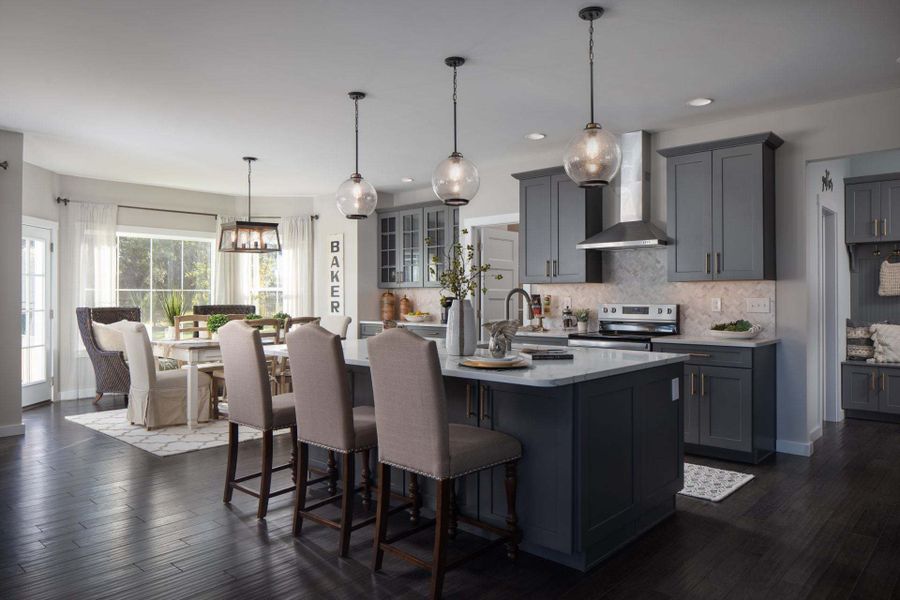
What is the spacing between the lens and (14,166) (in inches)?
207

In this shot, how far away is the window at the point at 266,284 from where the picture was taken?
28.3ft

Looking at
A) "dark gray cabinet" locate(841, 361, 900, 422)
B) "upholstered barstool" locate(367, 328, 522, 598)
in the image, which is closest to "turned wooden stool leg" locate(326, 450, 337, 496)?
"upholstered barstool" locate(367, 328, 522, 598)

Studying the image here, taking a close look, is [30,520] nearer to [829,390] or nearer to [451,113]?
[451,113]

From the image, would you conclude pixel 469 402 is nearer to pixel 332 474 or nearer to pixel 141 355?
pixel 332 474

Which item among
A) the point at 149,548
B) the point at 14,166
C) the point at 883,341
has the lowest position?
the point at 149,548

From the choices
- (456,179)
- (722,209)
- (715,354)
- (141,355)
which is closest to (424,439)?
(456,179)

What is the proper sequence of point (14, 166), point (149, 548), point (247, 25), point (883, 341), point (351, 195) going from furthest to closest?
point (883, 341) → point (14, 166) → point (351, 195) → point (247, 25) → point (149, 548)

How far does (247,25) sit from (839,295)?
572 cm

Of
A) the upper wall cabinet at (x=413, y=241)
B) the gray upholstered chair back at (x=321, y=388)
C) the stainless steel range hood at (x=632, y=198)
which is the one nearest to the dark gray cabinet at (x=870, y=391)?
the stainless steel range hood at (x=632, y=198)

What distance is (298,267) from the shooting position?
8.62m

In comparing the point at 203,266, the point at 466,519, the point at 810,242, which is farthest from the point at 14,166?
the point at 810,242

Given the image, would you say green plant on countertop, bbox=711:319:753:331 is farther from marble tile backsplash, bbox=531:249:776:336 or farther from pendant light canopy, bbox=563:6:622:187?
pendant light canopy, bbox=563:6:622:187

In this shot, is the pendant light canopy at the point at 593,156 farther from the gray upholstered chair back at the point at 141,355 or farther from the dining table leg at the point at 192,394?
the gray upholstered chair back at the point at 141,355

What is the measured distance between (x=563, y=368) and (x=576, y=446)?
0.34 m
